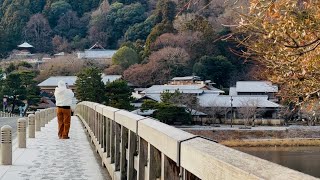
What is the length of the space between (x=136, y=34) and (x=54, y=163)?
8572 centimetres

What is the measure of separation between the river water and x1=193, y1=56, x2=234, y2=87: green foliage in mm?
→ 23308

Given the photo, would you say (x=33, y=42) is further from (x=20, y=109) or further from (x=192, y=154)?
(x=192, y=154)

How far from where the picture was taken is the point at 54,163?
9727mm

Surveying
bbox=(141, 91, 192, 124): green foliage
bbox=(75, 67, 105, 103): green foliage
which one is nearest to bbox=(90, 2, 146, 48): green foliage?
bbox=(141, 91, 192, 124): green foliage

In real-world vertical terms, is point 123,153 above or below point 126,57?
below

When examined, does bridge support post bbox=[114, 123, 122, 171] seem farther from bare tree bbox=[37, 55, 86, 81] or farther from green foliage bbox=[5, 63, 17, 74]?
bare tree bbox=[37, 55, 86, 81]

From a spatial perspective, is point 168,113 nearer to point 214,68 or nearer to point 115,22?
point 214,68

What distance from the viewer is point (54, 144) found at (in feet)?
43.6

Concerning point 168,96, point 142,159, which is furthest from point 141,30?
point 142,159

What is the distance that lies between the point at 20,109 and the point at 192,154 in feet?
191

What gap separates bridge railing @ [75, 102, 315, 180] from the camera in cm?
226

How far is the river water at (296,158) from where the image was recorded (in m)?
29.5

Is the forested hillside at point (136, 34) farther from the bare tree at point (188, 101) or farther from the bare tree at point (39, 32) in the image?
the bare tree at point (188, 101)

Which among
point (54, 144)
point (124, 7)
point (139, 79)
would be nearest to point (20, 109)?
point (139, 79)
